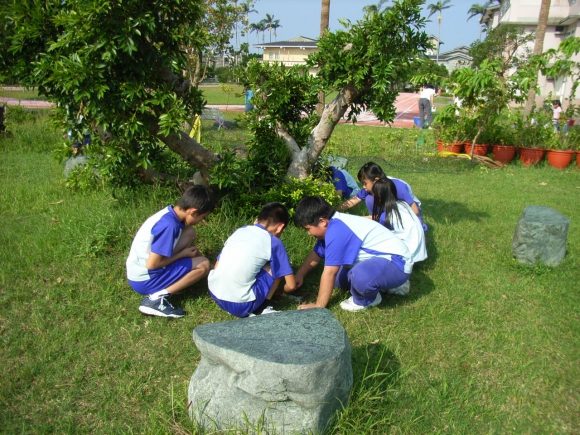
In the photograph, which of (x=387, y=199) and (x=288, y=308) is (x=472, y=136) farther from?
(x=288, y=308)

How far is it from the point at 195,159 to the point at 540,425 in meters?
3.69

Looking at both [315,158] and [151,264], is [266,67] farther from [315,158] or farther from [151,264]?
[151,264]

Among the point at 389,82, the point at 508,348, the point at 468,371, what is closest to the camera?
the point at 468,371

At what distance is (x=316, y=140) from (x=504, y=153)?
6.76 meters

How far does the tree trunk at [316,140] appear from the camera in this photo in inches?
209

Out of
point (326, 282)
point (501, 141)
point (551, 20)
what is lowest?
point (326, 282)

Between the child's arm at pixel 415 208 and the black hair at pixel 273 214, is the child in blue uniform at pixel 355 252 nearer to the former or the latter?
the black hair at pixel 273 214

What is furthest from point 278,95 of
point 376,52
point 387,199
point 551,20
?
point 551,20

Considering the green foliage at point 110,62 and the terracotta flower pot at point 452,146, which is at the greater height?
the green foliage at point 110,62

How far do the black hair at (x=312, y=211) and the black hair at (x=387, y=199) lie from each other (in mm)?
845

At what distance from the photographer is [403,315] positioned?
4031 mm

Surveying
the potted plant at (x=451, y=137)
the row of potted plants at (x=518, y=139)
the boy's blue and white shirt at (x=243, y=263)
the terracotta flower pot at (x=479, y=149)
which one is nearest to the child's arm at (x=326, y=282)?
the boy's blue and white shirt at (x=243, y=263)

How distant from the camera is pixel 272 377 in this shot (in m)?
2.29

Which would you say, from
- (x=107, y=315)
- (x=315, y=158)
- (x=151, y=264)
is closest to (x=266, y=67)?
(x=315, y=158)
